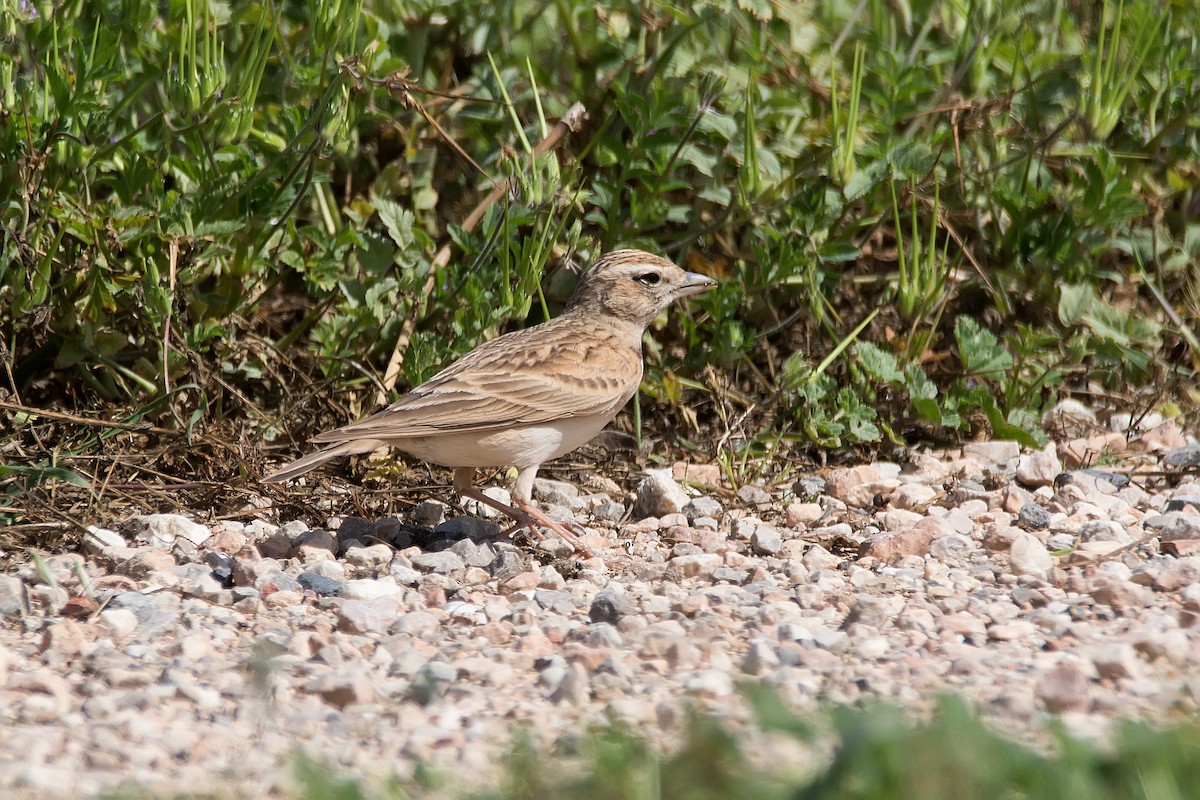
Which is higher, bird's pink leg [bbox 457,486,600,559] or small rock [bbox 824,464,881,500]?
bird's pink leg [bbox 457,486,600,559]

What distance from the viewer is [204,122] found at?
5.11m

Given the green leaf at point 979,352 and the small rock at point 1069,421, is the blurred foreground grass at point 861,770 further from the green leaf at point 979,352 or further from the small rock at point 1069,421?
the small rock at point 1069,421

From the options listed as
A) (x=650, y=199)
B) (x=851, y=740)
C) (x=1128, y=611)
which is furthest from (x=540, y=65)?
(x=851, y=740)

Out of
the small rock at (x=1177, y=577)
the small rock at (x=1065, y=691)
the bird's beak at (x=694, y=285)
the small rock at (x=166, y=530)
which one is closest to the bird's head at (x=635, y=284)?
the bird's beak at (x=694, y=285)

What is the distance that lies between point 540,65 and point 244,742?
4326 mm

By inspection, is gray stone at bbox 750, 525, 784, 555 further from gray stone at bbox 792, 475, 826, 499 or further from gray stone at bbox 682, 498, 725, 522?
gray stone at bbox 792, 475, 826, 499

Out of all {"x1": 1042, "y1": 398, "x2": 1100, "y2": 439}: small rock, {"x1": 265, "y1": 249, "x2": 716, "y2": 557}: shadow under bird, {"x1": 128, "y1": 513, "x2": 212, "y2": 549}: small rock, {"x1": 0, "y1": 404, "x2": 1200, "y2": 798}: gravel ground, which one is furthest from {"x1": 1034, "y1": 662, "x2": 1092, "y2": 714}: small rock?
{"x1": 1042, "y1": 398, "x2": 1100, "y2": 439}: small rock

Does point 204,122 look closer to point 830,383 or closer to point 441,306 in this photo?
point 441,306

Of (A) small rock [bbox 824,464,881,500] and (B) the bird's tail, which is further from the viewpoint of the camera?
(A) small rock [bbox 824,464,881,500]

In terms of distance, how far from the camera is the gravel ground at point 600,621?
319cm

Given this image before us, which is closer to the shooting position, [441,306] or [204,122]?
[204,122]

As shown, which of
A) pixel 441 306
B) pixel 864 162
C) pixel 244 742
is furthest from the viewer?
pixel 864 162

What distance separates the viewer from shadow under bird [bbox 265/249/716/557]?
5148 millimetres

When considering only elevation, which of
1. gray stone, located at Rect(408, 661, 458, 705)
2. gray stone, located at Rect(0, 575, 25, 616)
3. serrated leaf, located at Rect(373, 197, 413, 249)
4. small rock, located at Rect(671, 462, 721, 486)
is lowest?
small rock, located at Rect(671, 462, 721, 486)
